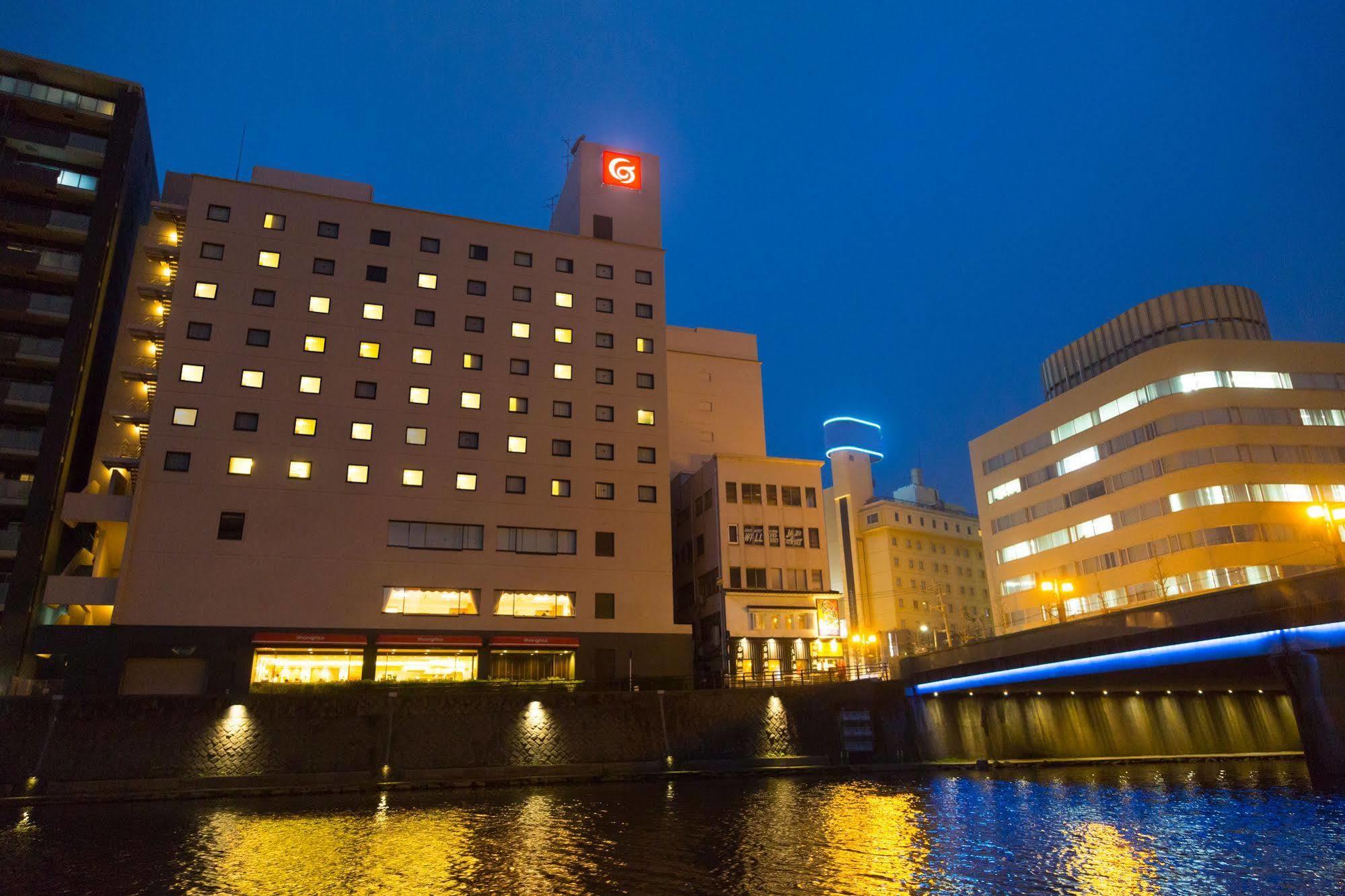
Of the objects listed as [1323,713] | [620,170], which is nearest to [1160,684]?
[1323,713]

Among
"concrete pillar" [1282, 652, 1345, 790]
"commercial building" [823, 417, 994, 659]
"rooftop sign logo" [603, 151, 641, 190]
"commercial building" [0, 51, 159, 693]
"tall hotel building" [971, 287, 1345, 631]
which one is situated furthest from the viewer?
"commercial building" [823, 417, 994, 659]

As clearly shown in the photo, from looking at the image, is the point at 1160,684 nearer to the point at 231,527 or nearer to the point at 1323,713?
the point at 1323,713

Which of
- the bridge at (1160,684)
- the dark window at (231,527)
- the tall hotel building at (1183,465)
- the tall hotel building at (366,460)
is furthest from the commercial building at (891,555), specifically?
the dark window at (231,527)

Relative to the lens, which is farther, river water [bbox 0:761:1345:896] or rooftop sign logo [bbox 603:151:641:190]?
rooftop sign logo [bbox 603:151:641:190]

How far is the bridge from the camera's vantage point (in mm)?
31094

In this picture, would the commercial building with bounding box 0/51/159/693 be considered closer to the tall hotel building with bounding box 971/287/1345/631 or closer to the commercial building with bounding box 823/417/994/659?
the tall hotel building with bounding box 971/287/1345/631

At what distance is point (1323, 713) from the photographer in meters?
30.8

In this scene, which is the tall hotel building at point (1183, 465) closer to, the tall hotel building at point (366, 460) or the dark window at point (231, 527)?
the tall hotel building at point (366, 460)

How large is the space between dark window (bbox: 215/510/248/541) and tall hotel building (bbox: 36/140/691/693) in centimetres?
12

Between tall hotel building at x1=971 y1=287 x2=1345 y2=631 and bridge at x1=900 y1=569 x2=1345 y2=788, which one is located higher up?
tall hotel building at x1=971 y1=287 x2=1345 y2=631

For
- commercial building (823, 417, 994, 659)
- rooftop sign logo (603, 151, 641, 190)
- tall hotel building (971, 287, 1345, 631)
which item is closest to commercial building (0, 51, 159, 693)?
rooftop sign logo (603, 151, 641, 190)

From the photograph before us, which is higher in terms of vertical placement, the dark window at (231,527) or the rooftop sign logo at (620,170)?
the rooftop sign logo at (620,170)

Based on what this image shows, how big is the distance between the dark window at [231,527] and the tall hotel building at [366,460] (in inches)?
4.9

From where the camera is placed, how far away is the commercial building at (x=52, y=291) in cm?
5475
